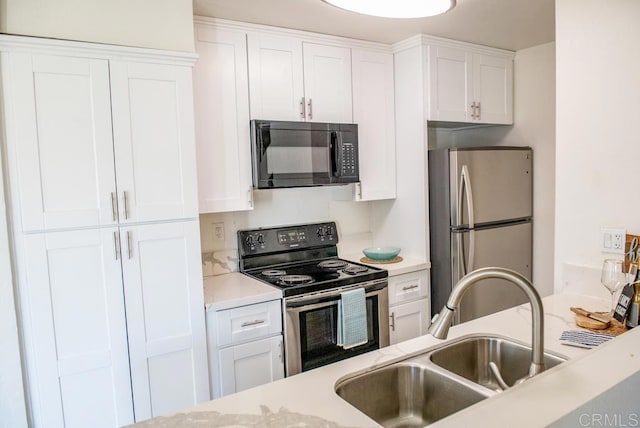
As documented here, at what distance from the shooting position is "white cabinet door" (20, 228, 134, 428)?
190cm

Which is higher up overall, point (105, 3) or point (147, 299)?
point (105, 3)

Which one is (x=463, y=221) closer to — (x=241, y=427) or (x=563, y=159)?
(x=563, y=159)

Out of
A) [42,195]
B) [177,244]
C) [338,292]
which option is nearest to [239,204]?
[177,244]

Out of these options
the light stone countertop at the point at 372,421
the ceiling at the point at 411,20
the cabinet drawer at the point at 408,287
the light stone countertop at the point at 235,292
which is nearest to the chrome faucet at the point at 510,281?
the light stone countertop at the point at 372,421

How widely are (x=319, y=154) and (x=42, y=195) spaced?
1504mm

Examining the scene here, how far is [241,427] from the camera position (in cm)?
109

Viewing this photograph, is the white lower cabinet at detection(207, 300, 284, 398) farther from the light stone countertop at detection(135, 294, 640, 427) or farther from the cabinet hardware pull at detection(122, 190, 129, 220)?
the light stone countertop at detection(135, 294, 640, 427)

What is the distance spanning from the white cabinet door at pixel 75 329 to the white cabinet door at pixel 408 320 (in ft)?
5.18

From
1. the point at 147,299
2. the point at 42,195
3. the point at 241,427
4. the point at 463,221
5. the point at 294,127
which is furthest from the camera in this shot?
the point at 463,221

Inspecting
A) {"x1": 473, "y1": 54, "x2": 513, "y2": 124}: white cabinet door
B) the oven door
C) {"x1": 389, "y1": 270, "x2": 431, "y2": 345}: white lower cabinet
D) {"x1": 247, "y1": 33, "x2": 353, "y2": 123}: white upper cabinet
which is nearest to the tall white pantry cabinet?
the oven door

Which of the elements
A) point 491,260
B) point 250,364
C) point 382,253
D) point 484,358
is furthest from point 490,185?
point 250,364

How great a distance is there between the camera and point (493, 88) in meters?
3.38

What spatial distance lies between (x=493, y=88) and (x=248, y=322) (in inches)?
96.1

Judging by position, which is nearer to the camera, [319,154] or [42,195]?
[42,195]
